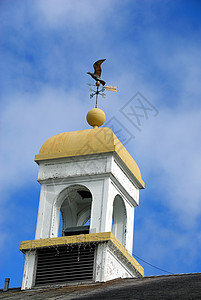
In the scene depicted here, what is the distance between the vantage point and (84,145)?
33.8m

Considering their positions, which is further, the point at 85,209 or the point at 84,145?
the point at 85,209

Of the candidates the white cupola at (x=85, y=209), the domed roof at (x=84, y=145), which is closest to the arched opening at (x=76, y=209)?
the white cupola at (x=85, y=209)

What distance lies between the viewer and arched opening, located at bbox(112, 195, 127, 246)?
34.7 m

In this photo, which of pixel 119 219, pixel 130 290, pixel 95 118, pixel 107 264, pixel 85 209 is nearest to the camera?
pixel 130 290

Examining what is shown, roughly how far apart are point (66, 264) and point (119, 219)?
460 cm

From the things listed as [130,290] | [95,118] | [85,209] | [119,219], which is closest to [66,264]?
[119,219]

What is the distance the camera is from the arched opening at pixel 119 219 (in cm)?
3466

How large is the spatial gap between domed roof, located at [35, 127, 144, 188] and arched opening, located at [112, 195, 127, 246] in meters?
1.56

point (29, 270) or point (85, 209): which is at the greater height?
point (85, 209)

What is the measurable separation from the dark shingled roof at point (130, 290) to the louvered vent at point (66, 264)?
577 millimetres

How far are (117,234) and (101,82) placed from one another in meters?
7.59

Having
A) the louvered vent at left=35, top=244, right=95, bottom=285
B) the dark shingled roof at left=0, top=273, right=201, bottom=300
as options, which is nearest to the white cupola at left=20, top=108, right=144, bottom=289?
the louvered vent at left=35, top=244, right=95, bottom=285

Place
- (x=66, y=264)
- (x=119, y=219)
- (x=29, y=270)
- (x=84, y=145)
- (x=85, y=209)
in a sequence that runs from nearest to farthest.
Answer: (x=66, y=264) → (x=29, y=270) → (x=84, y=145) → (x=119, y=219) → (x=85, y=209)

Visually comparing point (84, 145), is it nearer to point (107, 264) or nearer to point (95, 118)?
point (95, 118)
